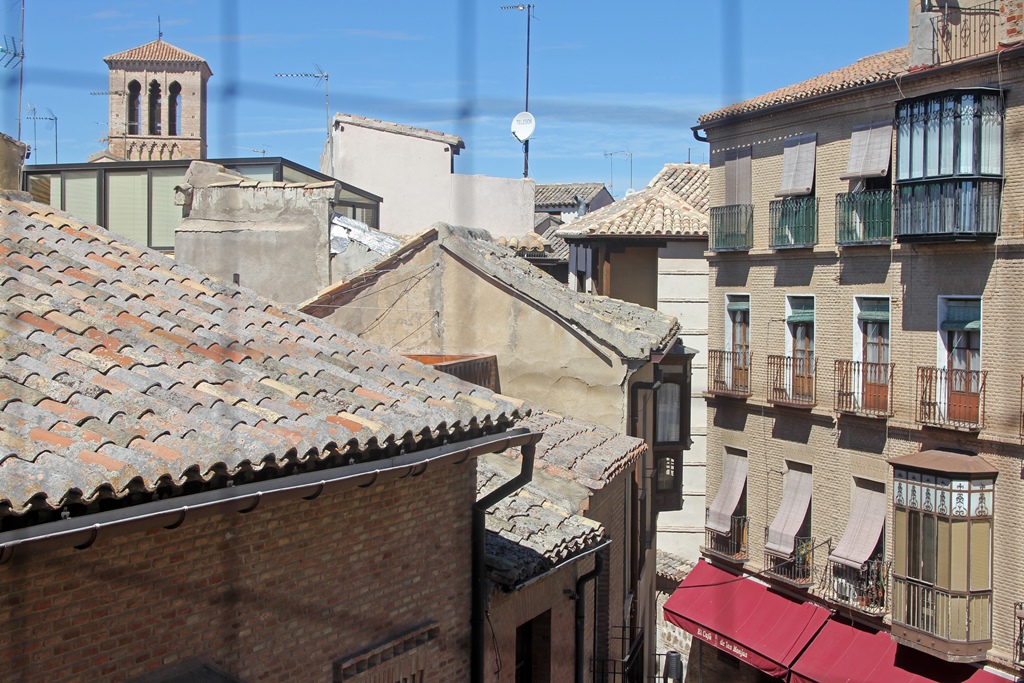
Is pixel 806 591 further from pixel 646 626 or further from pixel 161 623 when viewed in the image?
pixel 161 623

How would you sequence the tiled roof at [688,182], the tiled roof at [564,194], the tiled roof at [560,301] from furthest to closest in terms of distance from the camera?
the tiled roof at [564,194]
the tiled roof at [688,182]
the tiled roof at [560,301]

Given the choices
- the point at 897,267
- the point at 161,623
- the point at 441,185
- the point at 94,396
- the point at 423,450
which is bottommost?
the point at 161,623

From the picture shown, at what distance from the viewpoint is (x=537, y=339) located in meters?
11.5

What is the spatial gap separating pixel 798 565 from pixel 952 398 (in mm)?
4594

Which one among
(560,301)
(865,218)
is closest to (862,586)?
(865,218)

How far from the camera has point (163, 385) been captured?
4227 millimetres

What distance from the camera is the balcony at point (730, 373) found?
21750 mm

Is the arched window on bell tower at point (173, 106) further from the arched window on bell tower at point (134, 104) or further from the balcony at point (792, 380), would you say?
the balcony at point (792, 380)

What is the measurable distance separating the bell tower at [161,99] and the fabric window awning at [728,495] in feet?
56.2

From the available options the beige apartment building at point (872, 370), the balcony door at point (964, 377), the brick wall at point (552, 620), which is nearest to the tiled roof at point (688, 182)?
the beige apartment building at point (872, 370)

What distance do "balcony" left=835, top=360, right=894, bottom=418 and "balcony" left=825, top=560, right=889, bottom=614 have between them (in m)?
2.62

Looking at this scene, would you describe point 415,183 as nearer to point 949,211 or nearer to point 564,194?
point 949,211

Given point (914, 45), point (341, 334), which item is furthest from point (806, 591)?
point (341, 334)

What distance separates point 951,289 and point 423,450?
14436mm
